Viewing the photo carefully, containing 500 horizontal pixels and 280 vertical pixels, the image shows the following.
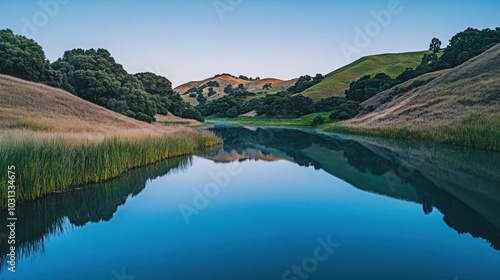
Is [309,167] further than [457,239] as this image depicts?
Yes

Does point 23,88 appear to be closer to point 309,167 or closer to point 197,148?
point 197,148

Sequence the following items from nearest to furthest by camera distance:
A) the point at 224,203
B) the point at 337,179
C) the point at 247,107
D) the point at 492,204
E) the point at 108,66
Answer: the point at 492,204
the point at 224,203
the point at 337,179
the point at 108,66
the point at 247,107

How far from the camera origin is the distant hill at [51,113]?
2158cm

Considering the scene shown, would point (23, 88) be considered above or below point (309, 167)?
above

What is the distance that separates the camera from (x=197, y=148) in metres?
28.5

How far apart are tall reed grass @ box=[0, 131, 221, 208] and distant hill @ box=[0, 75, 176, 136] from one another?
162 inches

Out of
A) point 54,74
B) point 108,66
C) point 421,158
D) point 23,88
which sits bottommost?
point 421,158

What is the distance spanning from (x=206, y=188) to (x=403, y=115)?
39826 mm

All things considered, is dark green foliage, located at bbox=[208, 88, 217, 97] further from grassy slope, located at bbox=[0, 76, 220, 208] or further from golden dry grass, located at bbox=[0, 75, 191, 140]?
grassy slope, located at bbox=[0, 76, 220, 208]

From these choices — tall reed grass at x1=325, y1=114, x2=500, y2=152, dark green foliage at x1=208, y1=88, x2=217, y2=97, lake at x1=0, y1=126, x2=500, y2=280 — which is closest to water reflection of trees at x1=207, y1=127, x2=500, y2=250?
lake at x1=0, y1=126, x2=500, y2=280

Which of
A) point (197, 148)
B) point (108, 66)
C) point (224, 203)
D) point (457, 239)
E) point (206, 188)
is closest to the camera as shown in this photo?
point (457, 239)

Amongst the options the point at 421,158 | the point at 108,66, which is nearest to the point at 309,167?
the point at 421,158

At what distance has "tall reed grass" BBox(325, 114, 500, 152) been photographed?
2467cm

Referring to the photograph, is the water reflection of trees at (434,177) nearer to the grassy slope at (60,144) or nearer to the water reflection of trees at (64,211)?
the water reflection of trees at (64,211)
